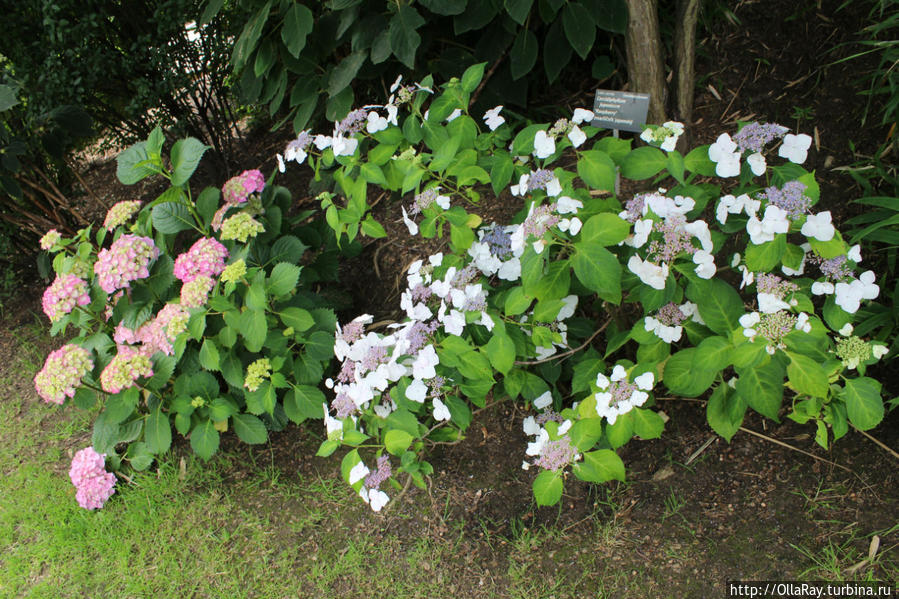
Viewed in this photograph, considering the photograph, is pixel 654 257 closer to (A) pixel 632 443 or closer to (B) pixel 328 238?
(A) pixel 632 443

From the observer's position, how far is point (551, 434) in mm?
1505

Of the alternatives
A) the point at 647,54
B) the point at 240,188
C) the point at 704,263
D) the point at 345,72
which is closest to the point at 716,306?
the point at 704,263

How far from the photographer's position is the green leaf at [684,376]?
4.42 ft

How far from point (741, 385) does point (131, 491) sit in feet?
6.46

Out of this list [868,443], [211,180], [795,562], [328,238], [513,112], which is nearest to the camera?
[795,562]

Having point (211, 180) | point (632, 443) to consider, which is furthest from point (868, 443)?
point (211, 180)

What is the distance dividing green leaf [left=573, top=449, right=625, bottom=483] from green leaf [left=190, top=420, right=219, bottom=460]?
115 centimetres

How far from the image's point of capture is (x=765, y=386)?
49.1 inches

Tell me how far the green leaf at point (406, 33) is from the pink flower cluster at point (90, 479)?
5.36ft

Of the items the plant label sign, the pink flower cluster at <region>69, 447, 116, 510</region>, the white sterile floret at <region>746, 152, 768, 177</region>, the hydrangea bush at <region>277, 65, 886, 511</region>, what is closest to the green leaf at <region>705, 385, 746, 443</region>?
the hydrangea bush at <region>277, 65, 886, 511</region>

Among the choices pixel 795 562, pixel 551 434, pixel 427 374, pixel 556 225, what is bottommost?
pixel 795 562

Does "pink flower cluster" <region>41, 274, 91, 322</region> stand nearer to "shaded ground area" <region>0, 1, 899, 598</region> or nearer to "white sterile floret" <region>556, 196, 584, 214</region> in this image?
"shaded ground area" <region>0, 1, 899, 598</region>

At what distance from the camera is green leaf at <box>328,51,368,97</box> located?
226 cm

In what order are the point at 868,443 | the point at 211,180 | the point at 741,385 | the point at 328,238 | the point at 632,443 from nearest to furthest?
1. the point at 741,385
2. the point at 868,443
3. the point at 632,443
4. the point at 328,238
5. the point at 211,180
